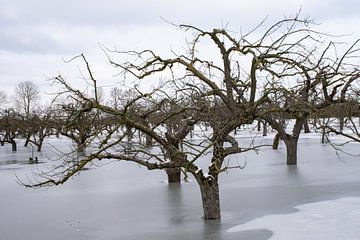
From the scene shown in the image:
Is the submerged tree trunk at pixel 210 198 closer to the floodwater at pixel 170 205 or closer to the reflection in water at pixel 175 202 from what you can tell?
the floodwater at pixel 170 205

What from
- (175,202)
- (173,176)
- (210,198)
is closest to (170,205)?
(175,202)

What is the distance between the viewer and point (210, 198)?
7863mm

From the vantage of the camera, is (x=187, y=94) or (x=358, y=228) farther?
(x=187, y=94)

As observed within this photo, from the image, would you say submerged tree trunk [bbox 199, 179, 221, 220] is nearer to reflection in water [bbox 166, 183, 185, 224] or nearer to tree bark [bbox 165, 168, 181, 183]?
reflection in water [bbox 166, 183, 185, 224]

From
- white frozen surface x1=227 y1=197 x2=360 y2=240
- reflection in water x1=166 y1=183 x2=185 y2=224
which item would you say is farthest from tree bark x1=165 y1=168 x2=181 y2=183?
white frozen surface x1=227 y1=197 x2=360 y2=240

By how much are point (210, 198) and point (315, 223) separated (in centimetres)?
179

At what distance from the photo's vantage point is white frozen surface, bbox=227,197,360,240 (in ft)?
22.0

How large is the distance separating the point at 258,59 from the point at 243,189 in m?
4.94

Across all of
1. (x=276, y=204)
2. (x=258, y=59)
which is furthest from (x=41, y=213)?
(x=258, y=59)

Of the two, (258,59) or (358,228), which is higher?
(258,59)

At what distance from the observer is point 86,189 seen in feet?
42.3

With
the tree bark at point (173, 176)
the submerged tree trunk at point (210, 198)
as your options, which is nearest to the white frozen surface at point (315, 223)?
the submerged tree trunk at point (210, 198)

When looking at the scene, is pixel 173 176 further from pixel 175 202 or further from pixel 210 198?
pixel 210 198

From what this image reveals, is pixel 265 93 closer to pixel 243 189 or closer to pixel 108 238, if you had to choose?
pixel 108 238
